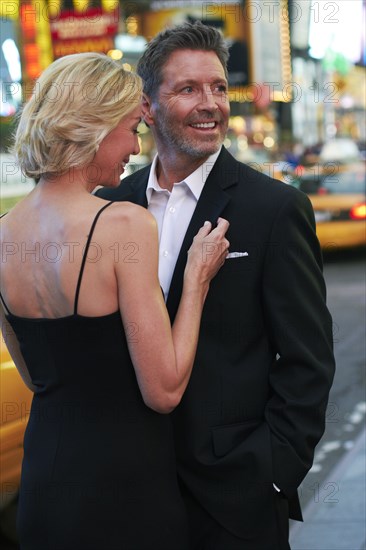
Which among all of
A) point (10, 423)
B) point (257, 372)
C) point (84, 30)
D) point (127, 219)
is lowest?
point (10, 423)

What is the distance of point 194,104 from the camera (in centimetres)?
276

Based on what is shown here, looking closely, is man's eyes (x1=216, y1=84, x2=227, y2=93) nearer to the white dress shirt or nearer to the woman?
the white dress shirt

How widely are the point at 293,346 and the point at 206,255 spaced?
351 mm

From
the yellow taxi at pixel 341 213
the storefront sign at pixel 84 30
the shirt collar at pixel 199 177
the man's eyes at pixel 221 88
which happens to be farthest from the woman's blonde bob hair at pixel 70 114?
the storefront sign at pixel 84 30

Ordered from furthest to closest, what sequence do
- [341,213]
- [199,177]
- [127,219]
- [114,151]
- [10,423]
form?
[341,213]
[10,423]
[199,177]
[114,151]
[127,219]

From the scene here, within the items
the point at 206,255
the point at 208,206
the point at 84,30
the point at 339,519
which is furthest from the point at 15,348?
the point at 84,30

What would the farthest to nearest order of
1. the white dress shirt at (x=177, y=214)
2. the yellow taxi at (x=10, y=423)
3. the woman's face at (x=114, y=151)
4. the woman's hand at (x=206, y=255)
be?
the yellow taxi at (x=10, y=423)
the white dress shirt at (x=177, y=214)
the woman's hand at (x=206, y=255)
the woman's face at (x=114, y=151)

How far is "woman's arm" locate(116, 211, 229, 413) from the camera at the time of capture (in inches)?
81.0

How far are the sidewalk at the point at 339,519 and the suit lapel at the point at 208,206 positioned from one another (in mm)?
1950

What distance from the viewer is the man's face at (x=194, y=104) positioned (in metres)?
2.74

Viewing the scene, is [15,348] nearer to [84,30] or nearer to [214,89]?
[214,89]

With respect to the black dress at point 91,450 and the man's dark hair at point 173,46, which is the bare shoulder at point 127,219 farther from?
the man's dark hair at point 173,46

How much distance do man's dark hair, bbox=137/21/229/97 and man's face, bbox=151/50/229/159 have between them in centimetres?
2

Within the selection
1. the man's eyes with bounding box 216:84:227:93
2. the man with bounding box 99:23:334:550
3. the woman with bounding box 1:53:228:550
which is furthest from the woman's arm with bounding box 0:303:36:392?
the man's eyes with bounding box 216:84:227:93
